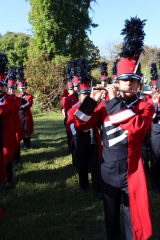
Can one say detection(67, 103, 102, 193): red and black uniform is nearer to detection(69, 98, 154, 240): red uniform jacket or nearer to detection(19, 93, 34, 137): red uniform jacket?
detection(69, 98, 154, 240): red uniform jacket

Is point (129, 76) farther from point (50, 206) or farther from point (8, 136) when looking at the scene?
point (8, 136)

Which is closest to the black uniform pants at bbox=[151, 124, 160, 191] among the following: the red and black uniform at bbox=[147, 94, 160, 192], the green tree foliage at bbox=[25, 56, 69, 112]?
the red and black uniform at bbox=[147, 94, 160, 192]

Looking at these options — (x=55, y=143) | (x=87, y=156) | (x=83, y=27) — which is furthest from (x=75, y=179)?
(x=83, y=27)

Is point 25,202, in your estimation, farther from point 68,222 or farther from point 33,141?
point 33,141

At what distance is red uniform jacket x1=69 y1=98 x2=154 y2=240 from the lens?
3.69m

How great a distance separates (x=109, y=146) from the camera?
3875 mm

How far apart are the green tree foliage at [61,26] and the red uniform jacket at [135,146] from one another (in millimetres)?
24042

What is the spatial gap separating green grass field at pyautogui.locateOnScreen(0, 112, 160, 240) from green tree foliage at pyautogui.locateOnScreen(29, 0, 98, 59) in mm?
19964

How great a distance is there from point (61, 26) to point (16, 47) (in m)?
19.7

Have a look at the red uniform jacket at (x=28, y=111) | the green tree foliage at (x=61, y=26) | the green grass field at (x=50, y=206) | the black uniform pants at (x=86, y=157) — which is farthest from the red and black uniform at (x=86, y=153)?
the green tree foliage at (x=61, y=26)

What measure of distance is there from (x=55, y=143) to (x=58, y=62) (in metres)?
15.1

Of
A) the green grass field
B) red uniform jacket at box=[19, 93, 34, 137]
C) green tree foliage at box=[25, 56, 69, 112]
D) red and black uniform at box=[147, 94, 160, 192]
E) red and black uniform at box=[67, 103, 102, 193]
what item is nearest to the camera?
the green grass field

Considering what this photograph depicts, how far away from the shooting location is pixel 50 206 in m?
5.92

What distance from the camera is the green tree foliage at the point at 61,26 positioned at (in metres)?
27.9
